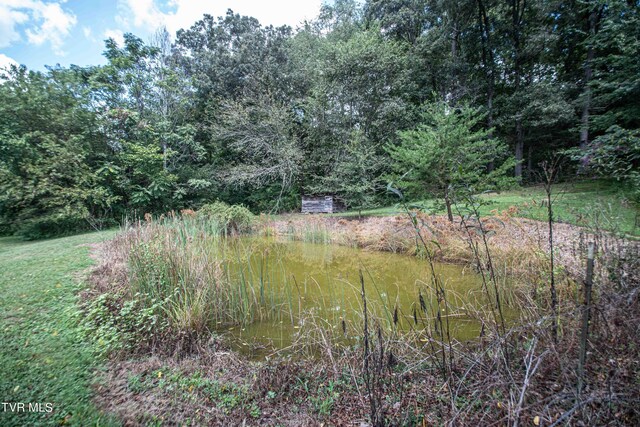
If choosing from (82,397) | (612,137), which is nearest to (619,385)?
(82,397)

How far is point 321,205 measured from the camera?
38.3 ft

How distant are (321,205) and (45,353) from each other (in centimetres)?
1015

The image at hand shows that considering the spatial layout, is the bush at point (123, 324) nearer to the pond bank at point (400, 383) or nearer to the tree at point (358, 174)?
the pond bank at point (400, 383)

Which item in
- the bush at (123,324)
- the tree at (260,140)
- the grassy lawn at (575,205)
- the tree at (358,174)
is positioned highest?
the tree at (260,140)

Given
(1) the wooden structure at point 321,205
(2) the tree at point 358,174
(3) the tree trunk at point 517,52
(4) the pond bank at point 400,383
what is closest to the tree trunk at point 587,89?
(3) the tree trunk at point 517,52

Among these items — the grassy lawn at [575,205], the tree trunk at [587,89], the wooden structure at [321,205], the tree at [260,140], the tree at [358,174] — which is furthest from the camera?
the wooden structure at [321,205]

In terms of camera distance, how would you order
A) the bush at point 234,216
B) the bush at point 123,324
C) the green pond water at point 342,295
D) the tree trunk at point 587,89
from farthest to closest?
the tree trunk at point 587,89
the bush at point 234,216
the green pond water at point 342,295
the bush at point 123,324

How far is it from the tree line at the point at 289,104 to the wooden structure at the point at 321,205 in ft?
2.18

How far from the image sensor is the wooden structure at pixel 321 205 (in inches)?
457

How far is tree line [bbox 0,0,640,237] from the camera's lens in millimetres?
8312

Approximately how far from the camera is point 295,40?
15656mm

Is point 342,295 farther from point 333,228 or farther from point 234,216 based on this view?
point 234,216

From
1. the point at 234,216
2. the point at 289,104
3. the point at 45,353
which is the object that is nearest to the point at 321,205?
the point at 234,216

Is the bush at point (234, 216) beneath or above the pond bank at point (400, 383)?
above
